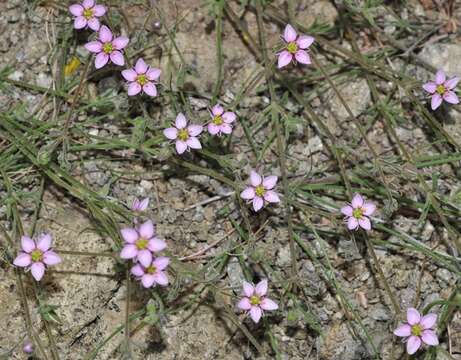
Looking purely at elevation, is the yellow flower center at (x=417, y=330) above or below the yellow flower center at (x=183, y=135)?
below

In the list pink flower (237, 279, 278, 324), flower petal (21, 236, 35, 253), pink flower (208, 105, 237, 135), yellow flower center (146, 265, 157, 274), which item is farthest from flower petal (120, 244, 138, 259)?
pink flower (208, 105, 237, 135)

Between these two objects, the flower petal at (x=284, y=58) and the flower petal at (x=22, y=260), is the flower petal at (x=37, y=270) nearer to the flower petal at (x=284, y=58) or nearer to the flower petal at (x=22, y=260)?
the flower petal at (x=22, y=260)

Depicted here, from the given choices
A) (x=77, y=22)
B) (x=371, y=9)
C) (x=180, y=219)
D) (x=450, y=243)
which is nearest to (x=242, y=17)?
(x=371, y=9)

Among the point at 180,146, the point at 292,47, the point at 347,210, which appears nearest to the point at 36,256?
the point at 180,146

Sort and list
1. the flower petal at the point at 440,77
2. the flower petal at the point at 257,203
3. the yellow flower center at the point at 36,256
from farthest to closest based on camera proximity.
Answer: the flower petal at the point at 440,77 < the flower petal at the point at 257,203 < the yellow flower center at the point at 36,256

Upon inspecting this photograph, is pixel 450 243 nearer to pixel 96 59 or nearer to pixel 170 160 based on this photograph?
pixel 170 160

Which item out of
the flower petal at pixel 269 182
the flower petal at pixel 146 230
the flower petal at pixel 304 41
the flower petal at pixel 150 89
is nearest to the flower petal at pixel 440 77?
the flower petal at pixel 304 41
